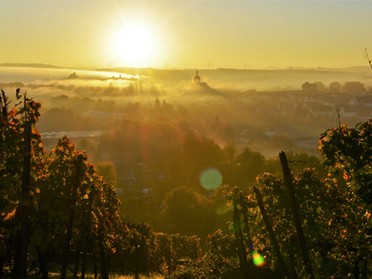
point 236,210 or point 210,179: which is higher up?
point 210,179

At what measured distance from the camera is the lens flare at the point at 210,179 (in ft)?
462

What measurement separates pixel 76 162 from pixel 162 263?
3996 centimetres

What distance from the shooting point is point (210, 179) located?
14525 cm

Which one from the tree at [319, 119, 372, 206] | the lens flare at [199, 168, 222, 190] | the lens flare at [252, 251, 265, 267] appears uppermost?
the lens flare at [199, 168, 222, 190]

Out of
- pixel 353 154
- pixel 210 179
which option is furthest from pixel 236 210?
pixel 210 179

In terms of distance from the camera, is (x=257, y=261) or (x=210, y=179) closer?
(x=257, y=261)

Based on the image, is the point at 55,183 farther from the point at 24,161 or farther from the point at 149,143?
the point at 149,143

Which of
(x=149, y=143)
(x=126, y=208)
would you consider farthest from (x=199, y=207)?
(x=149, y=143)

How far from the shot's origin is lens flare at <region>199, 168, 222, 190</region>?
141 metres

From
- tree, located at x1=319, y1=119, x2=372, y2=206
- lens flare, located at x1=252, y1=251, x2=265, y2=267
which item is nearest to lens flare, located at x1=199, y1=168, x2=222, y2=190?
lens flare, located at x1=252, y1=251, x2=265, y2=267

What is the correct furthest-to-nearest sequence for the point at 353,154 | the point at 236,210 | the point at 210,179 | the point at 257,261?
the point at 210,179, the point at 257,261, the point at 236,210, the point at 353,154

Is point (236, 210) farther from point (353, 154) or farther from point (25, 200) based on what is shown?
point (25, 200)

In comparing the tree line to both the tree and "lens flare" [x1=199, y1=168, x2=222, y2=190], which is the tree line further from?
"lens flare" [x1=199, y1=168, x2=222, y2=190]

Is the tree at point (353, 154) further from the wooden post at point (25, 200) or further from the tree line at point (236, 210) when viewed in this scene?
the wooden post at point (25, 200)
